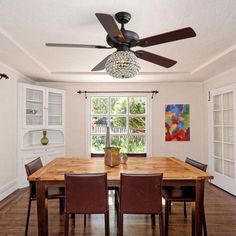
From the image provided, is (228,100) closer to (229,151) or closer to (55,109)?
(229,151)

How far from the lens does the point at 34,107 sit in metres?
4.78

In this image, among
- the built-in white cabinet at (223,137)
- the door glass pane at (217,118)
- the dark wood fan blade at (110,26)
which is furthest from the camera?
the door glass pane at (217,118)

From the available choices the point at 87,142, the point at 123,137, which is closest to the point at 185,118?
the point at 123,137

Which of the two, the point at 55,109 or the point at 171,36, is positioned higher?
the point at 171,36

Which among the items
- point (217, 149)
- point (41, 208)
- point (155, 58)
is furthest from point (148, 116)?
point (41, 208)

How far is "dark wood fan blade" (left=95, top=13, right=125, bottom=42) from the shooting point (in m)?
1.56

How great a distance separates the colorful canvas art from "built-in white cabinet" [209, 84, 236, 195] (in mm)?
631

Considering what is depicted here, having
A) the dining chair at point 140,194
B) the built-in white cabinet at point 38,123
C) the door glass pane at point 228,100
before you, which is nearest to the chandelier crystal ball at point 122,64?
the dining chair at point 140,194

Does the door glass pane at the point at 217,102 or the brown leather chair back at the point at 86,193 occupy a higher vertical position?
the door glass pane at the point at 217,102

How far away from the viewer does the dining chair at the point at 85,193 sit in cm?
208

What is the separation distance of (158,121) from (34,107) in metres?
2.84

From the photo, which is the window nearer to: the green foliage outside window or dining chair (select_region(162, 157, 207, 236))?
the green foliage outside window

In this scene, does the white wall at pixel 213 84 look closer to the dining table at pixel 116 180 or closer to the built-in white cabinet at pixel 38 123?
the dining table at pixel 116 180

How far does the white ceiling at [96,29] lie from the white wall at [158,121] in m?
1.34
